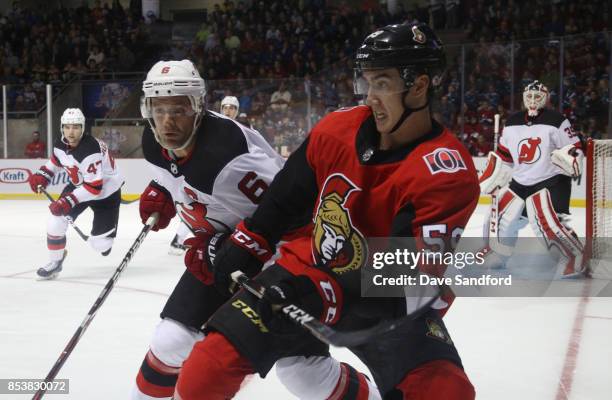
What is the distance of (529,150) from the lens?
4.69 meters

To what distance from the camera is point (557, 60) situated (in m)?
8.02

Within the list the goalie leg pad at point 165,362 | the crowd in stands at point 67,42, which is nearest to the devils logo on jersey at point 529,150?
the goalie leg pad at point 165,362

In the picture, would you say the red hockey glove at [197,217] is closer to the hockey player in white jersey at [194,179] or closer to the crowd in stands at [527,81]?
the hockey player in white jersey at [194,179]

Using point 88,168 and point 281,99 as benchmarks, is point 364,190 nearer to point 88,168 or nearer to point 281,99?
point 88,168

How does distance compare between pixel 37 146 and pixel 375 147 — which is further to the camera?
pixel 37 146

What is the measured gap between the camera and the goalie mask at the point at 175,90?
6.29 feet

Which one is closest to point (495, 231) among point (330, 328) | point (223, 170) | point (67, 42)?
point (223, 170)

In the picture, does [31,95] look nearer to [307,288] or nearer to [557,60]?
[557,60]

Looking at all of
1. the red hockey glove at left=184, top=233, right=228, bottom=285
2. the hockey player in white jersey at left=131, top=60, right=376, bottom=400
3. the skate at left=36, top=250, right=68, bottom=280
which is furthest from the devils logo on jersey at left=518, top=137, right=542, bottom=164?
the red hockey glove at left=184, top=233, right=228, bottom=285

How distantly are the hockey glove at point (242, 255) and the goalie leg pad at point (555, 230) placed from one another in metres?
3.31

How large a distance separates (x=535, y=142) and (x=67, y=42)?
1062cm

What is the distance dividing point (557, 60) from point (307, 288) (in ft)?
23.6

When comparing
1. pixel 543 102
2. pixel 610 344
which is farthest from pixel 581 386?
pixel 543 102

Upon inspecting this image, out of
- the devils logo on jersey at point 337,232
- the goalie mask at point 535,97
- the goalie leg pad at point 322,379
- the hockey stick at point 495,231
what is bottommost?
the hockey stick at point 495,231
